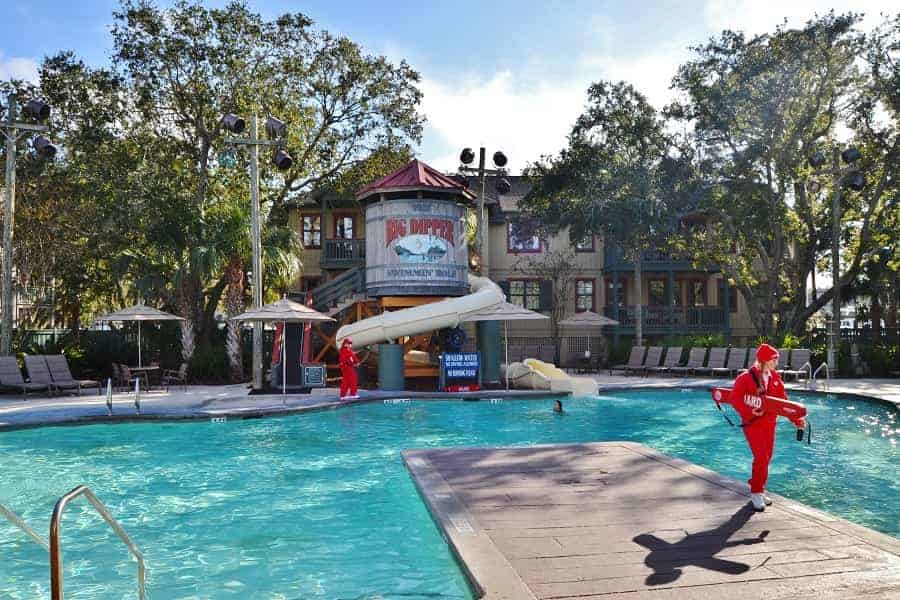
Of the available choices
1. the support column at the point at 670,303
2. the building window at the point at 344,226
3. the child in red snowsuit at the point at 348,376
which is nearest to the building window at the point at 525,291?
the support column at the point at 670,303

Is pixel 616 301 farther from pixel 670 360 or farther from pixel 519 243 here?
pixel 670 360

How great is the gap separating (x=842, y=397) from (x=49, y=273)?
27885mm

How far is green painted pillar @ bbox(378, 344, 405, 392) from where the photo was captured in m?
19.5

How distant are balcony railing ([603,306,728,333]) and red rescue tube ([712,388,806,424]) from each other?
1026 inches

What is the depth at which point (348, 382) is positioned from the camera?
17.4 metres

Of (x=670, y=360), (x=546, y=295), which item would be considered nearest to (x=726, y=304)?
(x=546, y=295)

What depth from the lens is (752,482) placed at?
21.0 feet

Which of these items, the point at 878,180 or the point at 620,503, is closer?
the point at 620,503

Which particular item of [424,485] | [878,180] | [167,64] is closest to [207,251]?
[167,64]

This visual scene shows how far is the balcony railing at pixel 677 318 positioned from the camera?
3246 centimetres

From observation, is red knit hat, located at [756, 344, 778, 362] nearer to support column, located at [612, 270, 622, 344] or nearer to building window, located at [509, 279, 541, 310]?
support column, located at [612, 270, 622, 344]

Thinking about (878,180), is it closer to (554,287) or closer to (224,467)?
(554,287)

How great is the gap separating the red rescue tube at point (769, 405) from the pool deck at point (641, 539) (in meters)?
0.83

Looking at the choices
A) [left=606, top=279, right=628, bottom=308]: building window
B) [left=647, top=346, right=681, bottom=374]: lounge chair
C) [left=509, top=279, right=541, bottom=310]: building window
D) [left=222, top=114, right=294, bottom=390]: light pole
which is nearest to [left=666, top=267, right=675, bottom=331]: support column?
[left=606, top=279, right=628, bottom=308]: building window
